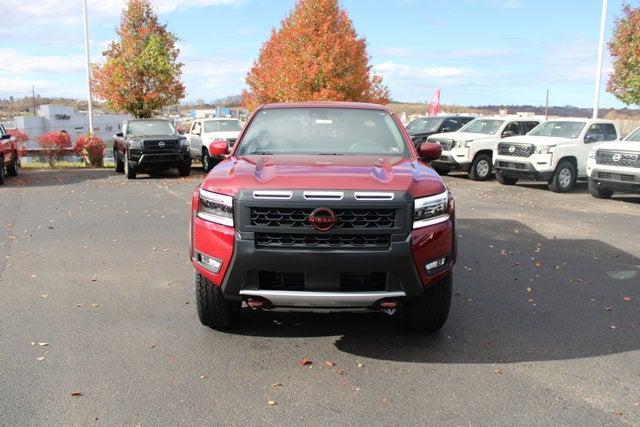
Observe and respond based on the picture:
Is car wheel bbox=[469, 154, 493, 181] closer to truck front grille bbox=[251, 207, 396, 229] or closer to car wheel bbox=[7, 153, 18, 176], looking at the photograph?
car wheel bbox=[7, 153, 18, 176]

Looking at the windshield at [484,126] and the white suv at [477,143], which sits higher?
the windshield at [484,126]

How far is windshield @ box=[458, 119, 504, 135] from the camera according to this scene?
18203mm

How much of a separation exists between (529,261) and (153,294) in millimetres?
4440

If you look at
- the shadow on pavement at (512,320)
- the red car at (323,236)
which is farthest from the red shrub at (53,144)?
the red car at (323,236)

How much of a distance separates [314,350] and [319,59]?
23.1 metres

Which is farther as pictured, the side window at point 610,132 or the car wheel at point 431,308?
the side window at point 610,132

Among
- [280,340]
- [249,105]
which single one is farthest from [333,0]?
[280,340]

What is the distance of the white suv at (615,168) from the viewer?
41.7 ft

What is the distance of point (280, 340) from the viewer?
456cm

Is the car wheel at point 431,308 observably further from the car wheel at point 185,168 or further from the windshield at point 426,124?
the windshield at point 426,124

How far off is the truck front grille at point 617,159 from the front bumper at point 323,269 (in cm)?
1059

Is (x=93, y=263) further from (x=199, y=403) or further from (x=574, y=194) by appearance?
(x=574, y=194)

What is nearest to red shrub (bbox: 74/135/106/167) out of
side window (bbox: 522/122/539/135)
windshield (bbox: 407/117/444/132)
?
windshield (bbox: 407/117/444/132)

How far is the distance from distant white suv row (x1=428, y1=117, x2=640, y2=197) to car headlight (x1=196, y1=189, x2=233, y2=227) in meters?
11.3
